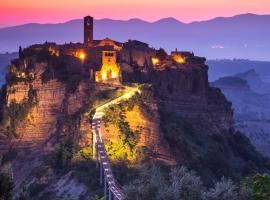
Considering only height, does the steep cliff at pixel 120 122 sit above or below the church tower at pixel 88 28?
below

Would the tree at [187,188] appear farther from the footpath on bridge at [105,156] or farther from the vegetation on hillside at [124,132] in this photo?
the vegetation on hillside at [124,132]

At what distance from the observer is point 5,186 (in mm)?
23406

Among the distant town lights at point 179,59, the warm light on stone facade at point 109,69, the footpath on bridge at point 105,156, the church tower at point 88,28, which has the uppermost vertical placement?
the church tower at point 88,28

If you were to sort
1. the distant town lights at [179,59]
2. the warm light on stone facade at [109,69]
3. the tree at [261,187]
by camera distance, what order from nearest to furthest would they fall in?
the tree at [261,187], the warm light on stone facade at [109,69], the distant town lights at [179,59]

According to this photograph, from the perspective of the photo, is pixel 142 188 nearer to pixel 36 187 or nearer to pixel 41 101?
pixel 36 187

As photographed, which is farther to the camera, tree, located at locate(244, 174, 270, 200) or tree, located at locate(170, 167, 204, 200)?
tree, located at locate(170, 167, 204, 200)

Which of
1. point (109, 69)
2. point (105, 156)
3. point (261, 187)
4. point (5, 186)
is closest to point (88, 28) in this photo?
point (109, 69)

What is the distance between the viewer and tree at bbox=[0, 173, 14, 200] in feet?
76.6

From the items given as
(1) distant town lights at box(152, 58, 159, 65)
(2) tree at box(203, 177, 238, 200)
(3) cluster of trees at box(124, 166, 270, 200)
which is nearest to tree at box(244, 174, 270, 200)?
(3) cluster of trees at box(124, 166, 270, 200)

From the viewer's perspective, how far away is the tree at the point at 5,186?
23344mm

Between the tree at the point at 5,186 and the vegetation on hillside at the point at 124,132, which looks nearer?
the tree at the point at 5,186

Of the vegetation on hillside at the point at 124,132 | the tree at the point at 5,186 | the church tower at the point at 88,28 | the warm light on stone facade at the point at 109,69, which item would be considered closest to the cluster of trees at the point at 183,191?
the tree at the point at 5,186

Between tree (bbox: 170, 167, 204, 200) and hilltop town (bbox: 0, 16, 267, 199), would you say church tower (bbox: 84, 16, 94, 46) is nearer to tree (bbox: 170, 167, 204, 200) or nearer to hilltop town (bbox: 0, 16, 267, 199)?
hilltop town (bbox: 0, 16, 267, 199)

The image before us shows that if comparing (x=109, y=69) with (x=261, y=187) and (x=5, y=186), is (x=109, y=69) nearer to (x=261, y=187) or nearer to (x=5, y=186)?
(x=5, y=186)
